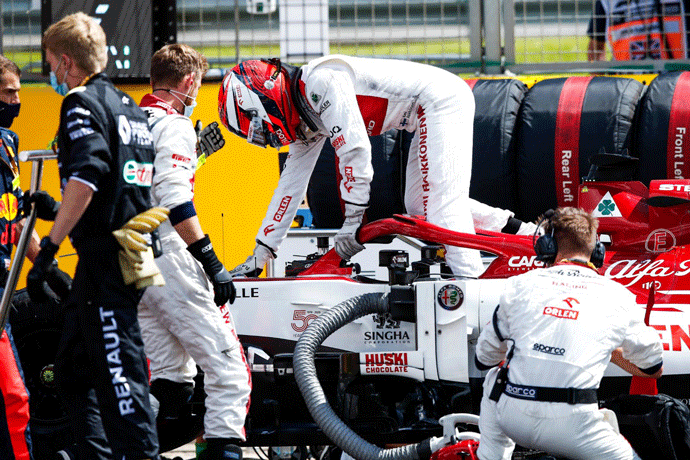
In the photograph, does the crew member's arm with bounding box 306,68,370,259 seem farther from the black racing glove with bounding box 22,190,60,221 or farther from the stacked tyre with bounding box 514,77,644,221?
the black racing glove with bounding box 22,190,60,221

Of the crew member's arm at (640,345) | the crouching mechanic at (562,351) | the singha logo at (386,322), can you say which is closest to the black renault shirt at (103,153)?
the singha logo at (386,322)

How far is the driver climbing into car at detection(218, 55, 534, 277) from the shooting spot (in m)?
4.88

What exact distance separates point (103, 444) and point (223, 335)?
76cm

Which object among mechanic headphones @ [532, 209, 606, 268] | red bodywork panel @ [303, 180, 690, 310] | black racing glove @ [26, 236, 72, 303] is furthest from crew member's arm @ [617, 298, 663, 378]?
black racing glove @ [26, 236, 72, 303]

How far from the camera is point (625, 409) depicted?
3.99 m

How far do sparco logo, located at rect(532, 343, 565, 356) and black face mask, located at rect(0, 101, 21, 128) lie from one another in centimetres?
256

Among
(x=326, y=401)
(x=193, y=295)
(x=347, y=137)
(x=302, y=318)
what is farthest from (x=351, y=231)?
(x=193, y=295)

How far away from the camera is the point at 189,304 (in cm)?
399

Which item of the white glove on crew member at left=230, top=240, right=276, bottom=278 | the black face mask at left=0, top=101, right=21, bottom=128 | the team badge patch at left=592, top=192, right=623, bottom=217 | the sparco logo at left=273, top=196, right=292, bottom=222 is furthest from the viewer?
the sparco logo at left=273, top=196, right=292, bottom=222

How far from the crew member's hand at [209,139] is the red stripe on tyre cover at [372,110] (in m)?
0.81

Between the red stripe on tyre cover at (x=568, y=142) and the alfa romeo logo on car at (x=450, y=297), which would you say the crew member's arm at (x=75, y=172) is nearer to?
the alfa romeo logo on car at (x=450, y=297)

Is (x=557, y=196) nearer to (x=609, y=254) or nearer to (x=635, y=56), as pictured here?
(x=609, y=254)

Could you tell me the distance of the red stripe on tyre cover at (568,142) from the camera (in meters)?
5.68

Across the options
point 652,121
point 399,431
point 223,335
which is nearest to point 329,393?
point 399,431
